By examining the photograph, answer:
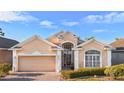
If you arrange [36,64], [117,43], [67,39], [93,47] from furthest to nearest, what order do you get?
1. [36,64]
2. [93,47]
3. [67,39]
4. [117,43]

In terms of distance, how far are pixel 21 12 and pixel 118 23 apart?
7.93 feet

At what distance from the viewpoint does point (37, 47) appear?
12.4 m

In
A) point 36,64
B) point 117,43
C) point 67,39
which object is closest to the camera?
point 117,43

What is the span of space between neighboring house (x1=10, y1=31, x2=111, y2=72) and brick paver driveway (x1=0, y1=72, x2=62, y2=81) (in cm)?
12

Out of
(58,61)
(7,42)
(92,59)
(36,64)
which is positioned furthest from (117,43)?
(7,42)

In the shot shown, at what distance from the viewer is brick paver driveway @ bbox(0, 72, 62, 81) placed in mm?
12148

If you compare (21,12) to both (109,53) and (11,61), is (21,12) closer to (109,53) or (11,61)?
(11,61)

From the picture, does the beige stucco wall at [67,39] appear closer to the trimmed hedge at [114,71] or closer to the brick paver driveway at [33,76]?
the brick paver driveway at [33,76]

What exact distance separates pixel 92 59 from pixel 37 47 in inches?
56.2

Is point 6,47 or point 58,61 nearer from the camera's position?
point 6,47

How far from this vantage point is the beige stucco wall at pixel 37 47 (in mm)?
12234

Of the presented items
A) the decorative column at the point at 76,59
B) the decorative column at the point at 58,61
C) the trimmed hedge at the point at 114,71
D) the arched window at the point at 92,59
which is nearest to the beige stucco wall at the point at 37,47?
the decorative column at the point at 58,61

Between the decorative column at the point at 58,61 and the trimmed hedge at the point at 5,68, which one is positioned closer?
the trimmed hedge at the point at 5,68

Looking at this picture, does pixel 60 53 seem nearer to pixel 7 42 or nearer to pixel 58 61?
pixel 58 61
